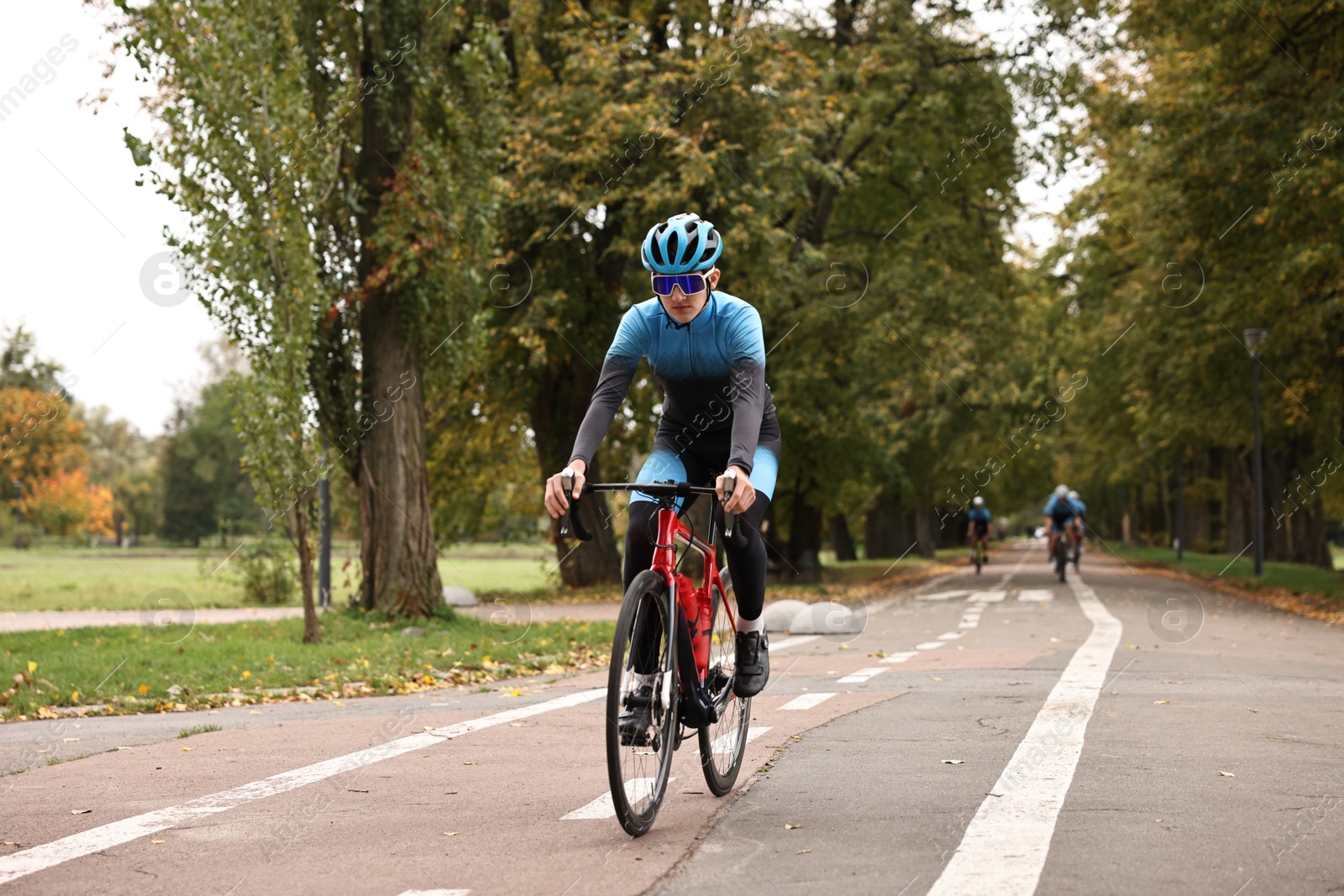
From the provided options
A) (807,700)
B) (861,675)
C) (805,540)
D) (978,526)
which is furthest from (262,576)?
(978,526)

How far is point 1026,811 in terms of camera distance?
4.95 m

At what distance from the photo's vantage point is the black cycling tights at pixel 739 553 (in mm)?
4938

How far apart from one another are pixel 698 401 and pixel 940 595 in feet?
65.3

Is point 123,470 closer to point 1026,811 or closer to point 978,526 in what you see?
point 978,526

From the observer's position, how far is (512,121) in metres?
20.7

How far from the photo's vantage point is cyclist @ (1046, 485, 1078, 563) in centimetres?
2712

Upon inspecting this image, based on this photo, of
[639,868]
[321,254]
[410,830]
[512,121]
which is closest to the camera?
[639,868]

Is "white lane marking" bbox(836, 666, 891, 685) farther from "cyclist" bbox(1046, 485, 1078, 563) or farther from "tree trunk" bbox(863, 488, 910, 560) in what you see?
"tree trunk" bbox(863, 488, 910, 560)

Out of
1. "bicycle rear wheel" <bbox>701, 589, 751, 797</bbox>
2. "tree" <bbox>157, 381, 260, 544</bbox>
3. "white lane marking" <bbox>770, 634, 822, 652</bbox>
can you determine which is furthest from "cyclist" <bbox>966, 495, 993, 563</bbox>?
"tree" <bbox>157, 381, 260, 544</bbox>

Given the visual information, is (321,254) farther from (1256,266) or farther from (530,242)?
(1256,266)

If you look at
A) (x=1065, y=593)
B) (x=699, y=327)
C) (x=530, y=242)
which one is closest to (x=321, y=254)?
(x=530, y=242)

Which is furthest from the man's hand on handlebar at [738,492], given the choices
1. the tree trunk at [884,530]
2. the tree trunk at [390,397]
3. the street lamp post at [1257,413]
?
the tree trunk at [884,530]

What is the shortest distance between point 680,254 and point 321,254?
35.7ft

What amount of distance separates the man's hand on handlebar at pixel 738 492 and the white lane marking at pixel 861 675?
527 centimetres
